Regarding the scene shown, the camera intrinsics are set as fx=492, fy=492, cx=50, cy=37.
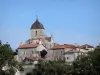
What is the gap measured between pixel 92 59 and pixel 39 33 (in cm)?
5944

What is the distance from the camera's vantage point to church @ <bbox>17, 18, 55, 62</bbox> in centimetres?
12644

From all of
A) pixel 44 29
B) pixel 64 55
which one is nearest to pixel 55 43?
pixel 44 29

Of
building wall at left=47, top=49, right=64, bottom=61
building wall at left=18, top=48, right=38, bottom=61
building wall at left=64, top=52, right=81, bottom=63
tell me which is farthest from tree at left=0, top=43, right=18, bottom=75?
building wall at left=18, top=48, right=38, bottom=61

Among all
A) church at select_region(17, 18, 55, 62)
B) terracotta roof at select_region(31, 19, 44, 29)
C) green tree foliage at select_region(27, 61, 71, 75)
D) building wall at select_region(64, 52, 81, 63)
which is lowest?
green tree foliage at select_region(27, 61, 71, 75)

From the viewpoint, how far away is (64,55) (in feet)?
401

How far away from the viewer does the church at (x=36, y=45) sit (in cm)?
12644

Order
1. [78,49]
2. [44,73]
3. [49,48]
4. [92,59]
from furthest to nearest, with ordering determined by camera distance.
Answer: [49,48]
[78,49]
[44,73]
[92,59]

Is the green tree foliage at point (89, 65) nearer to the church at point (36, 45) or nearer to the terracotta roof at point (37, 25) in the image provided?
the church at point (36, 45)

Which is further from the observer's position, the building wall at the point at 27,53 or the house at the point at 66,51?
the building wall at the point at 27,53

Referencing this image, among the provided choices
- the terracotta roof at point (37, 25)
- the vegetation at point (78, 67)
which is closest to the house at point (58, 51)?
the terracotta roof at point (37, 25)

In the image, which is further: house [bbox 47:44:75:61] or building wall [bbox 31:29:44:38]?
building wall [bbox 31:29:44:38]

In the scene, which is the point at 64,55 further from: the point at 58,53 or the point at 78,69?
the point at 78,69

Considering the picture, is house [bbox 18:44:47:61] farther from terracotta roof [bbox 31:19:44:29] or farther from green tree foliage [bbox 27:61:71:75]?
green tree foliage [bbox 27:61:71:75]

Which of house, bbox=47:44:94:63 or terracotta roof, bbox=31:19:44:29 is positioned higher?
terracotta roof, bbox=31:19:44:29
